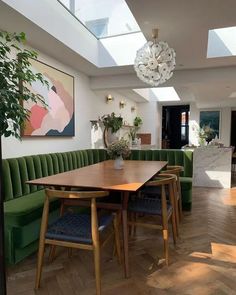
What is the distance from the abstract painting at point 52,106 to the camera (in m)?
3.71

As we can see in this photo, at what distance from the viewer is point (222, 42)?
13.4 ft

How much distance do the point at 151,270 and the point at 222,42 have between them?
3644mm

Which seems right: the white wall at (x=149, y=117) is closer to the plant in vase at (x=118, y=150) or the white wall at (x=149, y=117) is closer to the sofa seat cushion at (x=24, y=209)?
the plant in vase at (x=118, y=150)

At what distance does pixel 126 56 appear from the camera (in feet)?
15.2

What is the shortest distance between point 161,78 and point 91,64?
87.5 inches

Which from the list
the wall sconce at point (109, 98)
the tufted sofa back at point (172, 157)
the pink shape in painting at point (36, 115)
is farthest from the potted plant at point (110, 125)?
the pink shape in painting at point (36, 115)

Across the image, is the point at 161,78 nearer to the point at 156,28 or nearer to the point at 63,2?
the point at 156,28

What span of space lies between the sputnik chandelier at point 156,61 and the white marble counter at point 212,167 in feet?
11.2

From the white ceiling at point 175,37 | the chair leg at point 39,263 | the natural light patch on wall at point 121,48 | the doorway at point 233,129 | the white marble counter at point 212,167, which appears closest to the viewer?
the chair leg at point 39,263

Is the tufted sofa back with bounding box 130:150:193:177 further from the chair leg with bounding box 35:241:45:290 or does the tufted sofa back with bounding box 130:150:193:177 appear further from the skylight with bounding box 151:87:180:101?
the skylight with bounding box 151:87:180:101

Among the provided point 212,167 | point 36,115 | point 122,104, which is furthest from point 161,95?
point 36,115

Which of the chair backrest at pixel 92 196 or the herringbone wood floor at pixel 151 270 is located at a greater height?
the chair backrest at pixel 92 196

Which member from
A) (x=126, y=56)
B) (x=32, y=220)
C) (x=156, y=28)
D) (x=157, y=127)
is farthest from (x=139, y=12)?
(x=157, y=127)

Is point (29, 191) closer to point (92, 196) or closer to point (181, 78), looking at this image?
point (92, 196)
